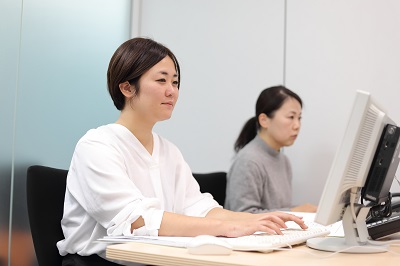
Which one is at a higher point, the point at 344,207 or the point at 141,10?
the point at 141,10

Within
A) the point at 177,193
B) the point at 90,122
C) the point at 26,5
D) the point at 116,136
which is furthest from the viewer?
the point at 90,122

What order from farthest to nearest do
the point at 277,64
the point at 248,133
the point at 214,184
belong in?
the point at 277,64
the point at 248,133
the point at 214,184

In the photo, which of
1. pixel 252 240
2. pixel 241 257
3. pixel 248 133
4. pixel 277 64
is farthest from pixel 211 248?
pixel 277 64

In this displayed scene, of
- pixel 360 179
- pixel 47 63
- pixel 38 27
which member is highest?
pixel 38 27

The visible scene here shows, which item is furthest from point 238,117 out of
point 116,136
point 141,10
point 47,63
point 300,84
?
point 116,136

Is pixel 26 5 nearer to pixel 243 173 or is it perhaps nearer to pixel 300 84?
pixel 243 173

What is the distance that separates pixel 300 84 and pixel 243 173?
772 millimetres

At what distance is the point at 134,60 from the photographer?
1.79 metres

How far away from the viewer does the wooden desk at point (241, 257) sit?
3.63 ft

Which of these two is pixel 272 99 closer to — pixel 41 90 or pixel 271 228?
pixel 41 90

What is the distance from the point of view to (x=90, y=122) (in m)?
2.69

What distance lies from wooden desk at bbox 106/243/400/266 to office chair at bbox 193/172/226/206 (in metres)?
1.33

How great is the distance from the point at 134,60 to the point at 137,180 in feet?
1.33

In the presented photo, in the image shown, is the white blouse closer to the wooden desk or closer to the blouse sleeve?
the blouse sleeve
